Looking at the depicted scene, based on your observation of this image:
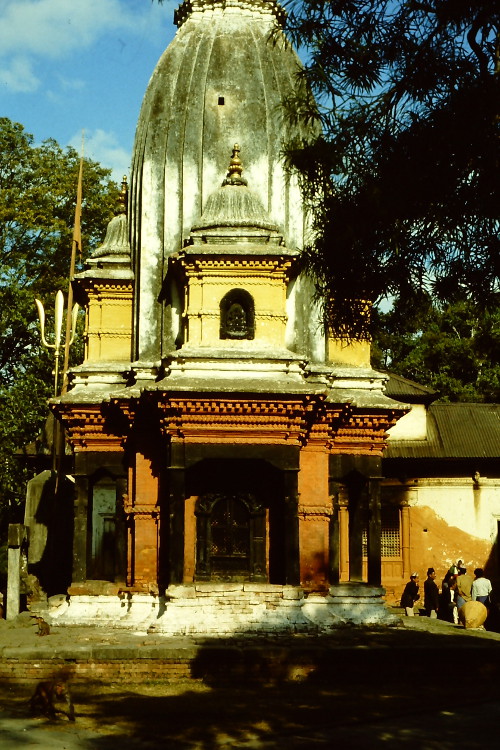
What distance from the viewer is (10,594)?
23.0 meters

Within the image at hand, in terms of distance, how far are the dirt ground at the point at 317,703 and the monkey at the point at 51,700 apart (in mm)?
163

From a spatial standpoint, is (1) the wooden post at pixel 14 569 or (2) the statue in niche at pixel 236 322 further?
(1) the wooden post at pixel 14 569

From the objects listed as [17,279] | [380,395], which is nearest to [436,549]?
[380,395]

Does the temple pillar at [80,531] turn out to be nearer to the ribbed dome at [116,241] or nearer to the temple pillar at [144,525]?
the temple pillar at [144,525]

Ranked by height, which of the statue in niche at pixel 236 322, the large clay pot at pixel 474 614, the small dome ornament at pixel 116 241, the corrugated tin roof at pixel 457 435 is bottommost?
the large clay pot at pixel 474 614

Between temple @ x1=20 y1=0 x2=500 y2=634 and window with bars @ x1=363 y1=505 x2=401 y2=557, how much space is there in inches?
269

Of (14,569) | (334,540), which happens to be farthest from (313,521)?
(14,569)

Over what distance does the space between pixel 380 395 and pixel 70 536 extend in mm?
9166

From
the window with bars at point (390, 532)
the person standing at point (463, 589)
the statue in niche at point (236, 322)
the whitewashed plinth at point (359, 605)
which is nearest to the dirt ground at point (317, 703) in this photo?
the whitewashed plinth at point (359, 605)

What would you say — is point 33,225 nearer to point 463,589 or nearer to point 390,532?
point 390,532

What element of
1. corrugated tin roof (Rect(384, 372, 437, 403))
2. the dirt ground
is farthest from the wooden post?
corrugated tin roof (Rect(384, 372, 437, 403))

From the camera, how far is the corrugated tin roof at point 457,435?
3075 centimetres

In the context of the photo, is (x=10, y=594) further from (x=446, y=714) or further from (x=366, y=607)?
(x=446, y=714)

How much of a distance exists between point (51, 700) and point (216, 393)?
23.7 ft
